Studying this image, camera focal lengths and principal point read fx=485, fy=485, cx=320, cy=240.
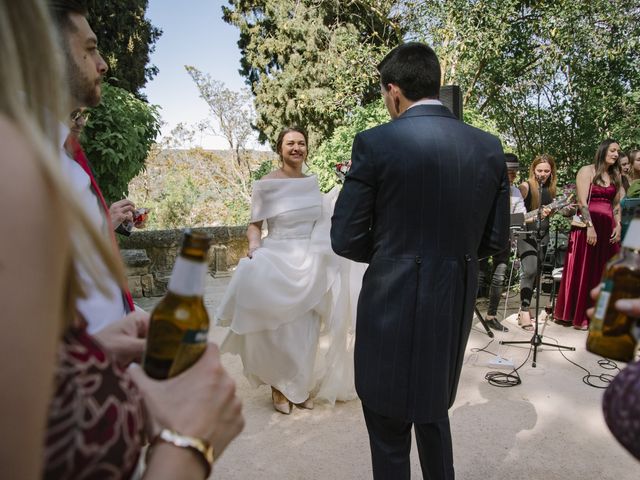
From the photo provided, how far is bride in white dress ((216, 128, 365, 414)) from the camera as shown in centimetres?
386

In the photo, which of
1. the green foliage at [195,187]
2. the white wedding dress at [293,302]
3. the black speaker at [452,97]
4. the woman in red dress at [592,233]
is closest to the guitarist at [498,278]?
the woman in red dress at [592,233]

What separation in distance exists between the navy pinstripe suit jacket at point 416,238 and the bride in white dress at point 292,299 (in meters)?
1.72

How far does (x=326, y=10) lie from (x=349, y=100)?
525 centimetres

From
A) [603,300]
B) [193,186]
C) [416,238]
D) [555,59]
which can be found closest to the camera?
[603,300]

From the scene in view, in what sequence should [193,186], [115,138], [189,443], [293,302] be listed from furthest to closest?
1. [193,186]
2. [115,138]
3. [293,302]
4. [189,443]

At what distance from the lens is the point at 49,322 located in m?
0.53

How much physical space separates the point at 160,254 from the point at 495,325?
20.3 ft

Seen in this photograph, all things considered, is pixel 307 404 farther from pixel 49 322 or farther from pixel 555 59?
pixel 555 59

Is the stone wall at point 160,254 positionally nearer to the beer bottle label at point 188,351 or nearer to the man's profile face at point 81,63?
the man's profile face at point 81,63

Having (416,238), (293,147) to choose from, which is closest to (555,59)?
(293,147)

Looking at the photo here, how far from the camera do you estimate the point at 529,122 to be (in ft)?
31.5

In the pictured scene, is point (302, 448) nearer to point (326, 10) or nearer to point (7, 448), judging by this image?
point (7, 448)

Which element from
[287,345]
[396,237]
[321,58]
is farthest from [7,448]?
[321,58]

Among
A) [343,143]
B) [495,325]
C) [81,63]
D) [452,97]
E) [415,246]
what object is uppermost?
[452,97]
